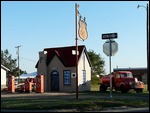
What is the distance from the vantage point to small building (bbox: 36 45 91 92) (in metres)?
40.9

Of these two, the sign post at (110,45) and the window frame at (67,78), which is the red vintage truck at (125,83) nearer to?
the window frame at (67,78)

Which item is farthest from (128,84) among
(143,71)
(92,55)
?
(143,71)

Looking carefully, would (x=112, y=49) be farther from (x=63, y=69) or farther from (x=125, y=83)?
(x=63, y=69)

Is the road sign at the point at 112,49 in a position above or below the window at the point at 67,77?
above

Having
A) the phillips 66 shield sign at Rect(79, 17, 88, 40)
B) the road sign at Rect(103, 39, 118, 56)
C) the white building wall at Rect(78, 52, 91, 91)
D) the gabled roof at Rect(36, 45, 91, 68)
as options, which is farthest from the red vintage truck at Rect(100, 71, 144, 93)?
the road sign at Rect(103, 39, 118, 56)

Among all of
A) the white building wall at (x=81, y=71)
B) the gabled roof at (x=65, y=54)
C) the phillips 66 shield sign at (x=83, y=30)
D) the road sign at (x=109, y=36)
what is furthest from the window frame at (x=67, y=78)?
the road sign at (x=109, y=36)

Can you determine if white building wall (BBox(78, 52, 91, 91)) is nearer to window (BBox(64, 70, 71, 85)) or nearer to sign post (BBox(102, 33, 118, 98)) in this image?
window (BBox(64, 70, 71, 85))

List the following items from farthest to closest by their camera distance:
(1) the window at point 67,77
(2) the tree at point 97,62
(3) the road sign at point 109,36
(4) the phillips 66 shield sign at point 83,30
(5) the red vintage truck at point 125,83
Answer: (2) the tree at point 97,62 < (1) the window at point 67,77 < (5) the red vintage truck at point 125,83 < (4) the phillips 66 shield sign at point 83,30 < (3) the road sign at point 109,36

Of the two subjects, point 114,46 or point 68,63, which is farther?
point 68,63

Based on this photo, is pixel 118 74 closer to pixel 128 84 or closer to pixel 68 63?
pixel 128 84

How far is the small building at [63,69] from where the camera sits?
40938 millimetres

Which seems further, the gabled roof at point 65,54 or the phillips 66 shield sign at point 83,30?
the gabled roof at point 65,54

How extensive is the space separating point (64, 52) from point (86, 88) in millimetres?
4899

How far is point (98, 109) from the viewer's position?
19.0 m
